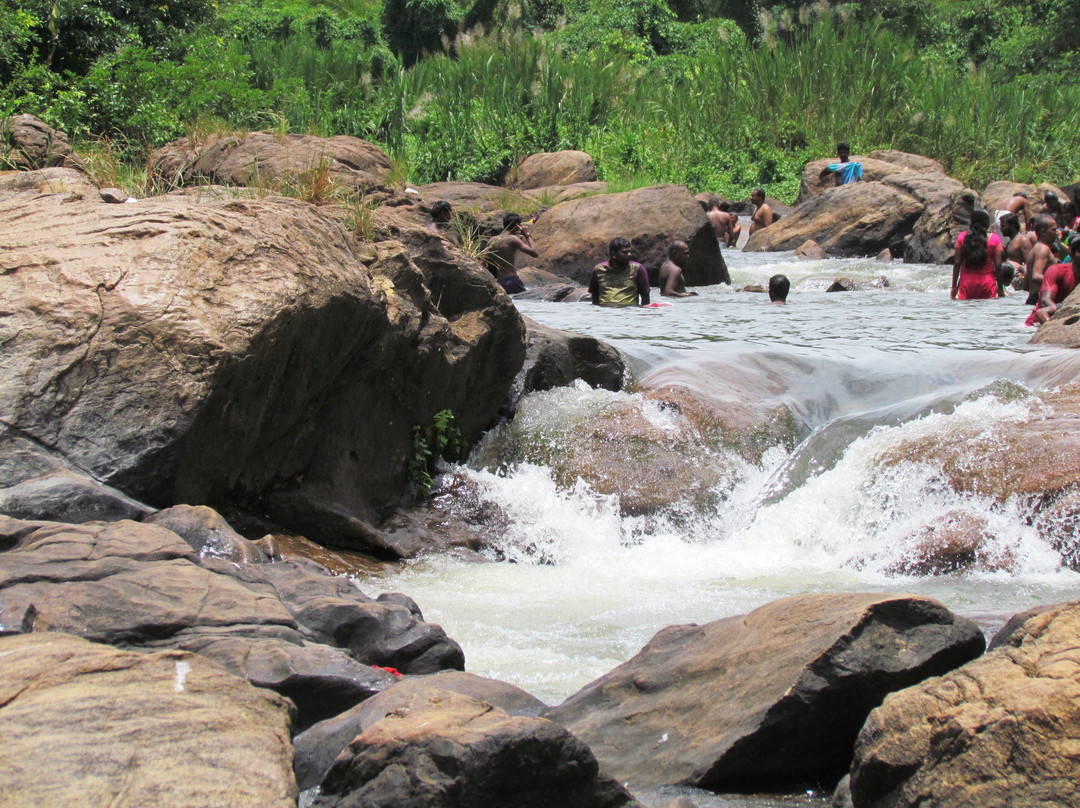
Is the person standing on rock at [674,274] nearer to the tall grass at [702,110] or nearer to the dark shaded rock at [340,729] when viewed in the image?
the tall grass at [702,110]

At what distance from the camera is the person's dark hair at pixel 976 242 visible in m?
11.9

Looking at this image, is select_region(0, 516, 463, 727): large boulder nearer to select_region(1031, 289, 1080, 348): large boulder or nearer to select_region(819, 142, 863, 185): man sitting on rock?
select_region(1031, 289, 1080, 348): large boulder

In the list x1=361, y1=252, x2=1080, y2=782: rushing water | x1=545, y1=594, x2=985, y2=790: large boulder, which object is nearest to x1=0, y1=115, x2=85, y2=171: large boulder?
A: x1=361, y1=252, x2=1080, y2=782: rushing water

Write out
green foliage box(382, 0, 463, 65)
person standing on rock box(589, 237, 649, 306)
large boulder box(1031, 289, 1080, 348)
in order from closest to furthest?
large boulder box(1031, 289, 1080, 348), person standing on rock box(589, 237, 649, 306), green foliage box(382, 0, 463, 65)

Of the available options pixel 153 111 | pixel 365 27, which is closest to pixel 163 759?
pixel 153 111

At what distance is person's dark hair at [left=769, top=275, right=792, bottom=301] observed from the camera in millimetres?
12633

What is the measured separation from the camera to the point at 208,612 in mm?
2887

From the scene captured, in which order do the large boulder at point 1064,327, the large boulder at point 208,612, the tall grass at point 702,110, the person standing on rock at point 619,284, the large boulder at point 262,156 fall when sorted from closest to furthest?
the large boulder at point 208,612 < the large boulder at point 1064,327 < the person standing on rock at point 619,284 < the large boulder at point 262,156 < the tall grass at point 702,110

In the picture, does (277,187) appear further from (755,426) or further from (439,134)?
(439,134)

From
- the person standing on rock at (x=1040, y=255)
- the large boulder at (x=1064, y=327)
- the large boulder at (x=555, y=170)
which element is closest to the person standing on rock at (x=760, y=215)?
the large boulder at (x=555, y=170)

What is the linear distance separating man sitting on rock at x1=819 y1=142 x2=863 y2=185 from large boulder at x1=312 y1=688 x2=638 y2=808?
18.6 metres

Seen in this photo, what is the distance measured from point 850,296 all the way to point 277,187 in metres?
8.44

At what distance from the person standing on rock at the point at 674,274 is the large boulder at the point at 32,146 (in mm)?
6920

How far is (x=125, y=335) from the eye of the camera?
419 cm
